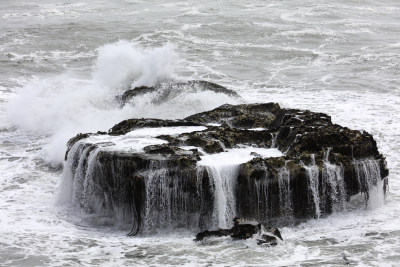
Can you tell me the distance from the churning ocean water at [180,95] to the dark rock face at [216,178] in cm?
35

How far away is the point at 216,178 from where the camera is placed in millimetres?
10102

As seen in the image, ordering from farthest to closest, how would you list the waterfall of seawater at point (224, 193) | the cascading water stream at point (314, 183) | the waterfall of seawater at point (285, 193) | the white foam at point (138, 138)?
1. the white foam at point (138, 138)
2. the cascading water stream at point (314, 183)
3. the waterfall of seawater at point (285, 193)
4. the waterfall of seawater at point (224, 193)

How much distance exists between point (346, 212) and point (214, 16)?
22.9 m

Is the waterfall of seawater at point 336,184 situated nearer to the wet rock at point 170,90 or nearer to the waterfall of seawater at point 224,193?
the waterfall of seawater at point 224,193

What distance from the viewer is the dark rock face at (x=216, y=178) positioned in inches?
400

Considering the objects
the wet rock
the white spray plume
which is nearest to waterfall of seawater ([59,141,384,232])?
the white spray plume

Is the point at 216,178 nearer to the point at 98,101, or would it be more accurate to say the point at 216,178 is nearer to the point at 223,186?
the point at 223,186

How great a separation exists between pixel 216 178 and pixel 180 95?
6.50 metres

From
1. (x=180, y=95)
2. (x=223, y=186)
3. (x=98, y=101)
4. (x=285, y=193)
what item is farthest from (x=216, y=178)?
(x=98, y=101)

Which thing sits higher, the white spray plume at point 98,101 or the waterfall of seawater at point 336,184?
the white spray plume at point 98,101

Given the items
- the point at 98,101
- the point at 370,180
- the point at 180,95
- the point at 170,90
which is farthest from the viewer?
the point at 98,101

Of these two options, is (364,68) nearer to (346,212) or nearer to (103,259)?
(346,212)

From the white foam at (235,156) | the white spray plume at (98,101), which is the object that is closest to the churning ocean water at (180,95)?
the white spray plume at (98,101)

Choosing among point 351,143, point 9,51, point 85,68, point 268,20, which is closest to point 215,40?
point 268,20
